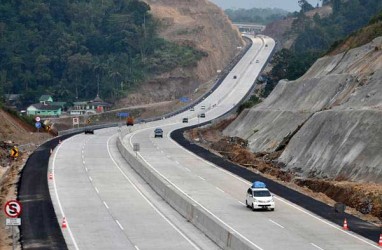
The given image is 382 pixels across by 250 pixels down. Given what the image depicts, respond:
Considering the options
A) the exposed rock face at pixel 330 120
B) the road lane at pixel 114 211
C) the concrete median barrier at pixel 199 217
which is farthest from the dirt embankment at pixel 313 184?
the road lane at pixel 114 211

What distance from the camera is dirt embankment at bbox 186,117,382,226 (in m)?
48.9

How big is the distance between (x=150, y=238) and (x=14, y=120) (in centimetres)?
7993

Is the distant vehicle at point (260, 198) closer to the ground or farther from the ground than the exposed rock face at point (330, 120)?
closer to the ground

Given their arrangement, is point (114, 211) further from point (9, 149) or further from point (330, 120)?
point (9, 149)

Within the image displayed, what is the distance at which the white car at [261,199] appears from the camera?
164 feet

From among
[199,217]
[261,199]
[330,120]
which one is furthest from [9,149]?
[199,217]

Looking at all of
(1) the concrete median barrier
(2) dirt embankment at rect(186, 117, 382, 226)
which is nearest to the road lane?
(1) the concrete median barrier

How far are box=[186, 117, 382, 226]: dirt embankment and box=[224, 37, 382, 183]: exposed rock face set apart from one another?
1.17 meters

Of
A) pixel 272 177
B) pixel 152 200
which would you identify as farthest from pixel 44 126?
pixel 152 200

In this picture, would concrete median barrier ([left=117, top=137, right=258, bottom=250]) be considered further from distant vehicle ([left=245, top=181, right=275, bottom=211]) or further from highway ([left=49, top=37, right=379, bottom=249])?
distant vehicle ([left=245, top=181, right=275, bottom=211])

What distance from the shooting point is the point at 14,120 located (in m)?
119

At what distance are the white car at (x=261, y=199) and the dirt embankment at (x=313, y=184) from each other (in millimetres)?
4305

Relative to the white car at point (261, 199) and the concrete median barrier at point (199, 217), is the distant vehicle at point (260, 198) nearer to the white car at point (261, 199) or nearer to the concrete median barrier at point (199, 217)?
the white car at point (261, 199)

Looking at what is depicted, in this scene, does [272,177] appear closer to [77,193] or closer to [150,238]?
[77,193]
